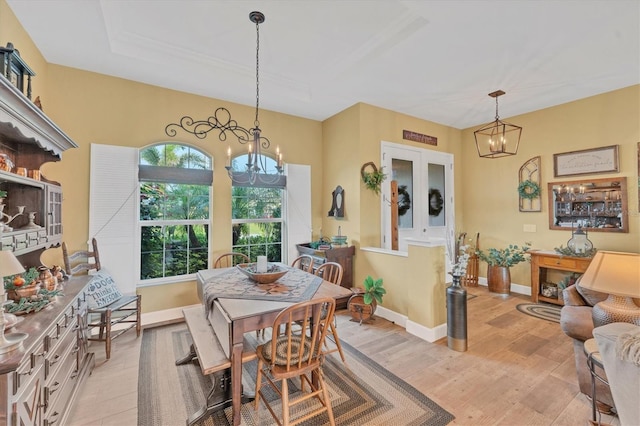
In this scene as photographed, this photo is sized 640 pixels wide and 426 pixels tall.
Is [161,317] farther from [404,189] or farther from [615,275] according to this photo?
[615,275]

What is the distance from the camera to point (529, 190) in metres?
4.63

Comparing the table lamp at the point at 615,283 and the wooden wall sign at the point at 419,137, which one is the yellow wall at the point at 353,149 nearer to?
the wooden wall sign at the point at 419,137

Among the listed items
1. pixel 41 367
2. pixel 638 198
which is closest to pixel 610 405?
pixel 638 198

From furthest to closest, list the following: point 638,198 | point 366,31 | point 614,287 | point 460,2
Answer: point 638,198
point 366,31
point 460,2
point 614,287

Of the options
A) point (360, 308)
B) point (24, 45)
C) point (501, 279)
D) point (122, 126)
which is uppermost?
point (24, 45)

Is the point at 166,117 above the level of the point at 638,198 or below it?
above

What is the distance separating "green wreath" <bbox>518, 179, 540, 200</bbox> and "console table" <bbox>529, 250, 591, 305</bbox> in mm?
922

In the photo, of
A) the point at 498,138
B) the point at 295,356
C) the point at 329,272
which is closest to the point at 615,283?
the point at 295,356

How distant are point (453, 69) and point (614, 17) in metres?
1.32

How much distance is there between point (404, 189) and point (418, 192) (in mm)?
330

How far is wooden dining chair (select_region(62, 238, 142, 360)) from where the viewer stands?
2.77m

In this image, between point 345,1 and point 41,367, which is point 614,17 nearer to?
point 345,1

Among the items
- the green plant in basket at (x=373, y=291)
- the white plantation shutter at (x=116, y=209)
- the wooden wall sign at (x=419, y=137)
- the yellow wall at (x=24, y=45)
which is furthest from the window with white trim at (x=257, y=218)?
the wooden wall sign at (x=419, y=137)

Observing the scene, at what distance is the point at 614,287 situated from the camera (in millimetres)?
1637
